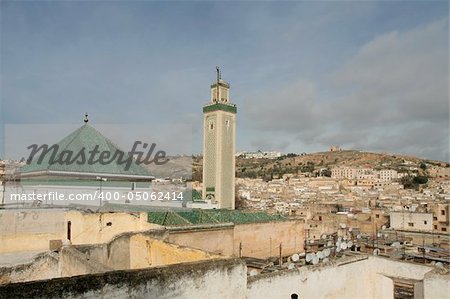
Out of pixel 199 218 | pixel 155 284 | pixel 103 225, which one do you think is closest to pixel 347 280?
pixel 155 284

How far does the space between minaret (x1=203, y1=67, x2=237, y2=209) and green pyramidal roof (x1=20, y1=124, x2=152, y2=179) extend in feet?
35.9

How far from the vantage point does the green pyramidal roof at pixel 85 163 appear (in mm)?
14617

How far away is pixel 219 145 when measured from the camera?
27094 mm

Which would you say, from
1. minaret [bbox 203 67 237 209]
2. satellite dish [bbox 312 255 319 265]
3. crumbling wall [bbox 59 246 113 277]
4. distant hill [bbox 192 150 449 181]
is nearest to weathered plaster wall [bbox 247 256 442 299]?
satellite dish [bbox 312 255 319 265]

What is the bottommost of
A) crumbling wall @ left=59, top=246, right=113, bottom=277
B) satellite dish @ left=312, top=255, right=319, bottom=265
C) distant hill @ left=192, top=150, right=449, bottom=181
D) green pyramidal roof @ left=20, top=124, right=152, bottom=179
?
satellite dish @ left=312, top=255, right=319, bottom=265

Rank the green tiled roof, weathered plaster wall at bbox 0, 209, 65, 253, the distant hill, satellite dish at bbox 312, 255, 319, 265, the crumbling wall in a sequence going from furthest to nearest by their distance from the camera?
the distant hill, the green tiled roof, weathered plaster wall at bbox 0, 209, 65, 253, satellite dish at bbox 312, 255, 319, 265, the crumbling wall

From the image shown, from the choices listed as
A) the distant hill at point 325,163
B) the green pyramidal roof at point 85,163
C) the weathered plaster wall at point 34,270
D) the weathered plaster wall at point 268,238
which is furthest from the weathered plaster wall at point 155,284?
the distant hill at point 325,163

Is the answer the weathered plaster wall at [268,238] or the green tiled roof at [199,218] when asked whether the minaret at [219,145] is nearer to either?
the weathered plaster wall at [268,238]

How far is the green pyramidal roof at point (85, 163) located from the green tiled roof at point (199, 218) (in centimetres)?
252

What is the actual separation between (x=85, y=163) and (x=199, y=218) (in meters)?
4.68

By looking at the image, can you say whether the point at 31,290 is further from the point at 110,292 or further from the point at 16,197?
the point at 16,197

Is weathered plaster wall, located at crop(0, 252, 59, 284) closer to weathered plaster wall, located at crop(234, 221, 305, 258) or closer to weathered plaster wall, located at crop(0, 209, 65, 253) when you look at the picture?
weathered plaster wall, located at crop(0, 209, 65, 253)

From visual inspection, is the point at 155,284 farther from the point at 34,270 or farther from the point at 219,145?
the point at 219,145

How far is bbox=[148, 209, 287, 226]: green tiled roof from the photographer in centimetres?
1312
